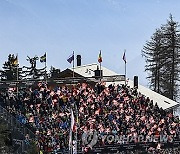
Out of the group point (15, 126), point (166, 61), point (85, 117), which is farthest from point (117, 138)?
point (166, 61)

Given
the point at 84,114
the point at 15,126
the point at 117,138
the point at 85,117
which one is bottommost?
the point at 117,138

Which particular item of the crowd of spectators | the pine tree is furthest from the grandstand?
the pine tree

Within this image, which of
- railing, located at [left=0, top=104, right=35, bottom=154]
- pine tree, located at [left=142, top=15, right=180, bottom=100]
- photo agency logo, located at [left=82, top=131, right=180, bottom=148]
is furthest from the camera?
pine tree, located at [left=142, top=15, right=180, bottom=100]

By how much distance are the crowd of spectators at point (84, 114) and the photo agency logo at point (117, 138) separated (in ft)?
0.58

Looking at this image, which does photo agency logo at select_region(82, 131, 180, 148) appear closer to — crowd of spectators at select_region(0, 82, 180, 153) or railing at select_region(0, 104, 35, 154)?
crowd of spectators at select_region(0, 82, 180, 153)

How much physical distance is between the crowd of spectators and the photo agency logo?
0.58ft

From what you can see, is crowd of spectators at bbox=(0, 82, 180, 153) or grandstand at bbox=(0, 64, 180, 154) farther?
crowd of spectators at bbox=(0, 82, 180, 153)

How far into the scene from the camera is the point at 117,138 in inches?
1284

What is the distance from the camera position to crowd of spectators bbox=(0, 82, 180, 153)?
29391 mm

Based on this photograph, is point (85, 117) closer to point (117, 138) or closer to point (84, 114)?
point (84, 114)

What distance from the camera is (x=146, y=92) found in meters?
56.0

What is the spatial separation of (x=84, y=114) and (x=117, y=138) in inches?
108

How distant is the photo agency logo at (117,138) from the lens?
99.8 ft

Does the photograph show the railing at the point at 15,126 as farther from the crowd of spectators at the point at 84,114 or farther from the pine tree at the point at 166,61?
the pine tree at the point at 166,61
